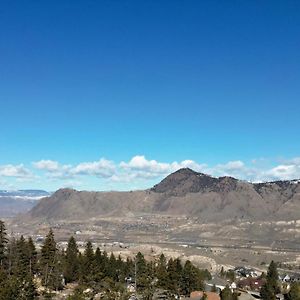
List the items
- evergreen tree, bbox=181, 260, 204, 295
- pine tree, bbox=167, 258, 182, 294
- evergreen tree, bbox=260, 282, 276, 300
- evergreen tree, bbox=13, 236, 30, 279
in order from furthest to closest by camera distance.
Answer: evergreen tree, bbox=260, 282, 276, 300
evergreen tree, bbox=181, 260, 204, 295
pine tree, bbox=167, 258, 182, 294
evergreen tree, bbox=13, 236, 30, 279

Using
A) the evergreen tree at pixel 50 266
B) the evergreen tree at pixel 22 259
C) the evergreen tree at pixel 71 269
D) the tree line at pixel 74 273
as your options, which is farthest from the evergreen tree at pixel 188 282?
the evergreen tree at pixel 22 259

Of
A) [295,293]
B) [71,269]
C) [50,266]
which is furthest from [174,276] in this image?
[295,293]

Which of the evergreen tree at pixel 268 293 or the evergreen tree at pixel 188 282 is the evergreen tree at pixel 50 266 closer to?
the evergreen tree at pixel 188 282

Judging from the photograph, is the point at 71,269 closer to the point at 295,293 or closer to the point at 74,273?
the point at 74,273

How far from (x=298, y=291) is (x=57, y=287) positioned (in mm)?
59689

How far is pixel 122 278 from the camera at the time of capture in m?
116

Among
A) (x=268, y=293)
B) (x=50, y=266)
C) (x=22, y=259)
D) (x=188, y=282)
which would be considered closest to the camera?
(x=22, y=259)

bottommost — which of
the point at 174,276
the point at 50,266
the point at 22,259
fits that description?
the point at 174,276

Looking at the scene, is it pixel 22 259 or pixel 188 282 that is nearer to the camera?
pixel 22 259

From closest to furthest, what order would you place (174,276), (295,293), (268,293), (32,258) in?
(174,276) → (32,258) → (295,293) → (268,293)

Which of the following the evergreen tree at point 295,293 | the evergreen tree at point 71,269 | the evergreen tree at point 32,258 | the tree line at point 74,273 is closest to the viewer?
the tree line at point 74,273

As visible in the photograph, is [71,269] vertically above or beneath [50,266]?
beneath

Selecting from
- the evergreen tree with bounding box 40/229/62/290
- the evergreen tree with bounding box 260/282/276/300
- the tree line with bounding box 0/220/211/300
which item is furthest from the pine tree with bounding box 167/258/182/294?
the evergreen tree with bounding box 260/282/276/300

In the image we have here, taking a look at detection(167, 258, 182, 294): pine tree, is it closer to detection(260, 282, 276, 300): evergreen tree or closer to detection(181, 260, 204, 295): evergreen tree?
detection(181, 260, 204, 295): evergreen tree
